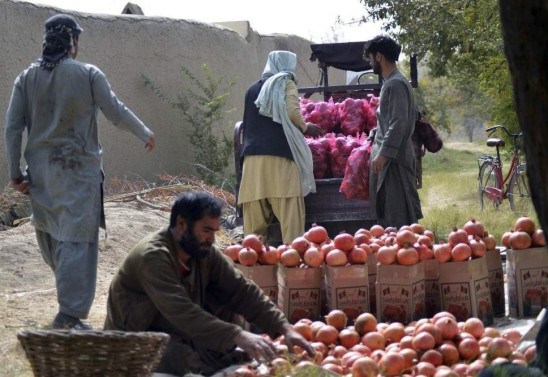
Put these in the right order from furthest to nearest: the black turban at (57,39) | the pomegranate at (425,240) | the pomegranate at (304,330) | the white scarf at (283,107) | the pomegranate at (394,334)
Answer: the white scarf at (283,107)
the black turban at (57,39)
the pomegranate at (425,240)
the pomegranate at (304,330)
the pomegranate at (394,334)

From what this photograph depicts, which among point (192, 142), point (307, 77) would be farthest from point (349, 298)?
point (307, 77)

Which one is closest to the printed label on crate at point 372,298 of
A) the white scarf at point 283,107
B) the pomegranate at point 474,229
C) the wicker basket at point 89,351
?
the pomegranate at point 474,229

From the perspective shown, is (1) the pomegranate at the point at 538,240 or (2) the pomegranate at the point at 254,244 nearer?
(1) the pomegranate at the point at 538,240

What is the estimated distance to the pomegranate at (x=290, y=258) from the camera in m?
6.73

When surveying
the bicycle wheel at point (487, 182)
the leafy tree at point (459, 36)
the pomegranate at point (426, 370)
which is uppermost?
the leafy tree at point (459, 36)

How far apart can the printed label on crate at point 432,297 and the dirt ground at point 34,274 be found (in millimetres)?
2271

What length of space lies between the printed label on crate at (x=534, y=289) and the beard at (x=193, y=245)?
2319mm

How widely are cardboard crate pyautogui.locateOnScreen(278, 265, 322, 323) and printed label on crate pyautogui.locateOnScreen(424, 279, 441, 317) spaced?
26.8 inches

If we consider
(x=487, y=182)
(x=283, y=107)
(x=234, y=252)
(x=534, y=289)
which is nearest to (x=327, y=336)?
(x=234, y=252)

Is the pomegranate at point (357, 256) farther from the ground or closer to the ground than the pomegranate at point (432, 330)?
farther from the ground

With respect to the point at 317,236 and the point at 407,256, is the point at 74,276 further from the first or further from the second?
the point at 407,256

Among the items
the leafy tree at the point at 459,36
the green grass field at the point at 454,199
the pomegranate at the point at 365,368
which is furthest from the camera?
the leafy tree at the point at 459,36

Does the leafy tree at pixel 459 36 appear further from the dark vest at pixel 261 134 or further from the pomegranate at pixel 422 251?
the pomegranate at pixel 422 251

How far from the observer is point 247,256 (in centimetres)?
682
